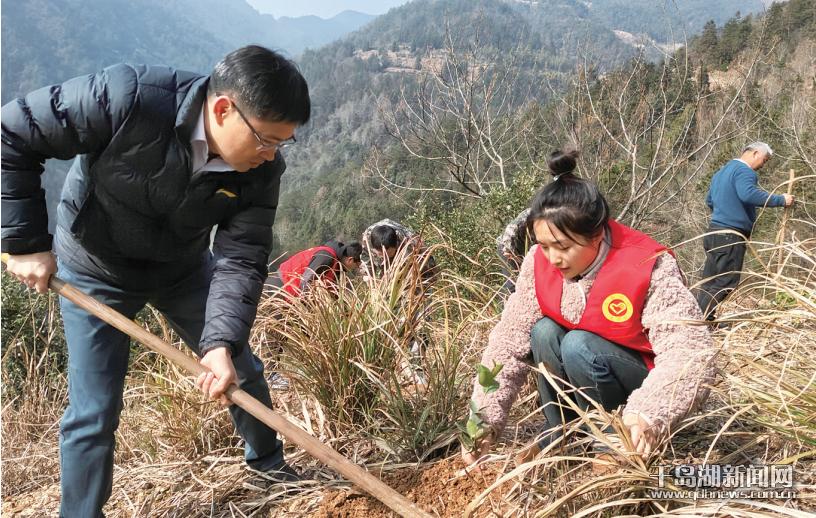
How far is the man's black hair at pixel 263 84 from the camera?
169 centimetres

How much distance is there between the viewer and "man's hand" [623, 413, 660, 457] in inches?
62.4

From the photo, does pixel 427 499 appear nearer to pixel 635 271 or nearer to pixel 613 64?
pixel 635 271

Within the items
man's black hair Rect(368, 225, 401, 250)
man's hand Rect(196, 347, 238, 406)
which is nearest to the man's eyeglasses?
man's hand Rect(196, 347, 238, 406)

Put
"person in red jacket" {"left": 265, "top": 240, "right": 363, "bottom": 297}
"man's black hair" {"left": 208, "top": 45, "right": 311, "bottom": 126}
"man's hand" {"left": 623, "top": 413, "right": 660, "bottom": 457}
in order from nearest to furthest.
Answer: "man's hand" {"left": 623, "top": 413, "right": 660, "bottom": 457}, "man's black hair" {"left": 208, "top": 45, "right": 311, "bottom": 126}, "person in red jacket" {"left": 265, "top": 240, "right": 363, "bottom": 297}

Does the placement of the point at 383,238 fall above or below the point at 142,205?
below

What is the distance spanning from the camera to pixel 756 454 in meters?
1.84

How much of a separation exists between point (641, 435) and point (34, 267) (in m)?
1.92

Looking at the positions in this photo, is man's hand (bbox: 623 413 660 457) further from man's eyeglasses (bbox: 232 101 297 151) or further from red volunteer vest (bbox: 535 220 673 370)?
man's eyeglasses (bbox: 232 101 297 151)

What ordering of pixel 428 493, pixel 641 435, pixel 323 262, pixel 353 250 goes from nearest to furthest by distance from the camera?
pixel 641 435 < pixel 428 493 < pixel 323 262 < pixel 353 250

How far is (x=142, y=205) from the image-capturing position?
1.92 meters

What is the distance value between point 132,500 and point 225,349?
3.24ft

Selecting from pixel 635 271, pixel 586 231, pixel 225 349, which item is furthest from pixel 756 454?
pixel 225 349

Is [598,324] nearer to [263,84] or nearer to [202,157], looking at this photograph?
[263,84]

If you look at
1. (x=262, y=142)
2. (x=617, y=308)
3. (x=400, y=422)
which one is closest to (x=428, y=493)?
(x=400, y=422)
